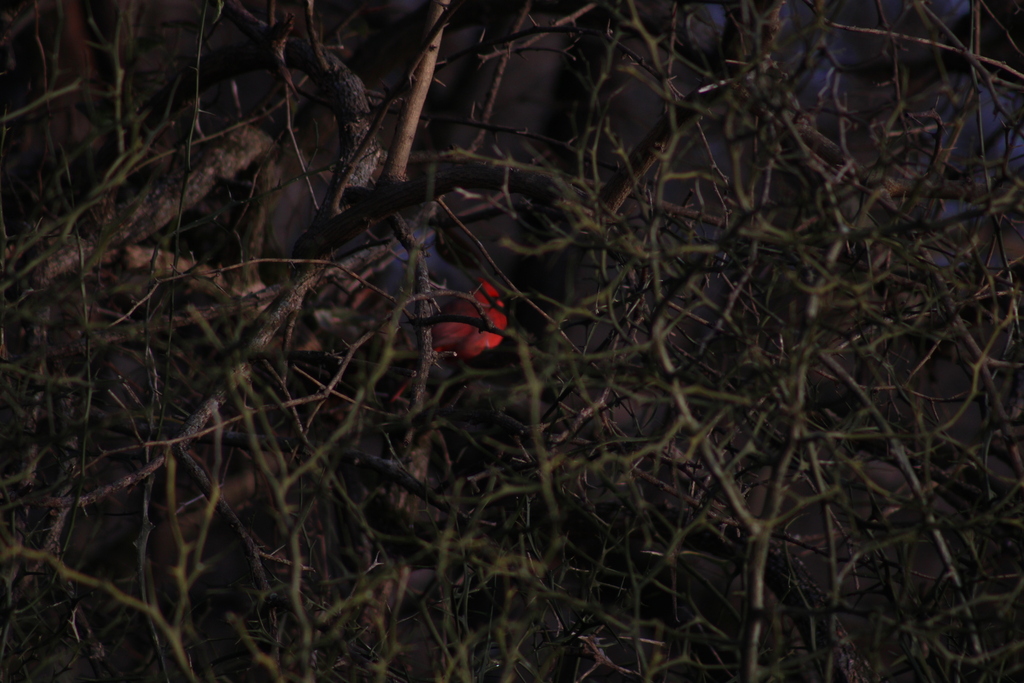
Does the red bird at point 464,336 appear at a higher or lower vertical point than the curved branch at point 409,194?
lower

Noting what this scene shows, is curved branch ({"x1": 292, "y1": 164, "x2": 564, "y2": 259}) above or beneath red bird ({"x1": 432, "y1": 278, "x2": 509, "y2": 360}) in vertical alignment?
above

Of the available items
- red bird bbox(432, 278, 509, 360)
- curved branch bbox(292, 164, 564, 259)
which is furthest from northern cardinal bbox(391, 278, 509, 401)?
curved branch bbox(292, 164, 564, 259)

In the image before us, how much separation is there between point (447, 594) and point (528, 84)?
2228 mm

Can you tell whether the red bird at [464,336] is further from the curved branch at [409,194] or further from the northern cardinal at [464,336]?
the curved branch at [409,194]

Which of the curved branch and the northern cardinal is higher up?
the curved branch

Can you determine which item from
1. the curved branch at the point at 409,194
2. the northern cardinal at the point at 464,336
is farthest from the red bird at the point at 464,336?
the curved branch at the point at 409,194

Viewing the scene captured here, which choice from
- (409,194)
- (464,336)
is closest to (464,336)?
(464,336)

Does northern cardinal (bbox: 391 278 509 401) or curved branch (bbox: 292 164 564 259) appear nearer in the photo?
curved branch (bbox: 292 164 564 259)

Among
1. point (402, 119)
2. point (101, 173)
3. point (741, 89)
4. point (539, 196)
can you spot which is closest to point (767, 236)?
point (741, 89)

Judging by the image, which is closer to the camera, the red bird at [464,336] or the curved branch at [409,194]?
the curved branch at [409,194]

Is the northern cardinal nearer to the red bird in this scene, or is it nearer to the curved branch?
the red bird

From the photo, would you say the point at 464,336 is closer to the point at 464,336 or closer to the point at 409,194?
the point at 464,336

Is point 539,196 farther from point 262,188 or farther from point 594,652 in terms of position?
point 262,188

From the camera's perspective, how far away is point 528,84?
8.30 ft
